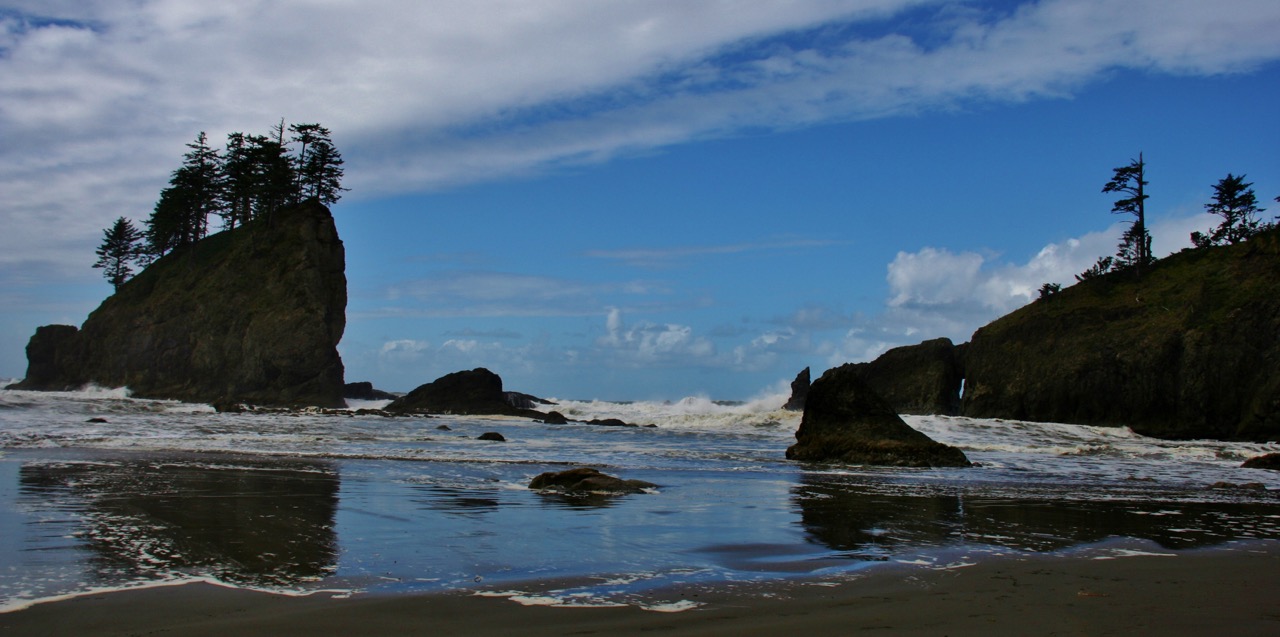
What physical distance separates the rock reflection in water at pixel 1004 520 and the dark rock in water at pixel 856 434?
514 cm

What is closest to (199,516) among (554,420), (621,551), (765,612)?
(621,551)

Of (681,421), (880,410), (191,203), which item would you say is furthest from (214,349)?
(880,410)

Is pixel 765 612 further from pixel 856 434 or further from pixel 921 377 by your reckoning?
pixel 921 377

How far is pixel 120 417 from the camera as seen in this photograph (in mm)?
28203

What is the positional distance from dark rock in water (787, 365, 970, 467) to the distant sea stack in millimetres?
37038

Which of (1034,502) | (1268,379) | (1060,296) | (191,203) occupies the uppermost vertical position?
(191,203)

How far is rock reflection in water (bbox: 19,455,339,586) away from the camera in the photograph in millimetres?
5754

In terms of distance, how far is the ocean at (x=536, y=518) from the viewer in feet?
18.5

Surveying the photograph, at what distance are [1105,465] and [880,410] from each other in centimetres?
472

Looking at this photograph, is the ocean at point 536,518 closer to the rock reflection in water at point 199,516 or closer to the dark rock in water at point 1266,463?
the rock reflection in water at point 199,516

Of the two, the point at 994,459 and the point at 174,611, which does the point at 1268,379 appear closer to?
the point at 994,459

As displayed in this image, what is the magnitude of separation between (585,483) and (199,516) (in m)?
4.79

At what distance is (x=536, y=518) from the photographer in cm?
863

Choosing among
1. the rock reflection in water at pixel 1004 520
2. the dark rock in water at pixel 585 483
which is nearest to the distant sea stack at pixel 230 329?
the dark rock in water at pixel 585 483
